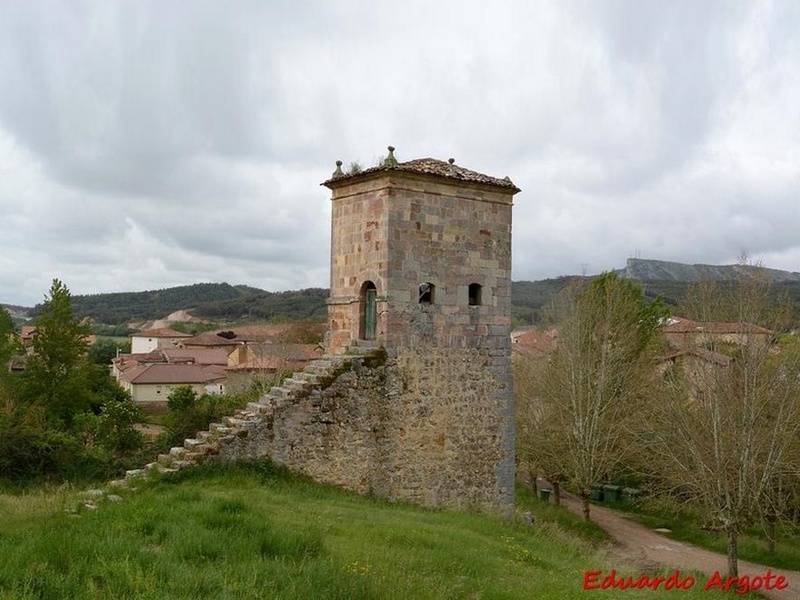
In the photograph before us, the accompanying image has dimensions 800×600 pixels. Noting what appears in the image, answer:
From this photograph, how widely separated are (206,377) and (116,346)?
2748 cm

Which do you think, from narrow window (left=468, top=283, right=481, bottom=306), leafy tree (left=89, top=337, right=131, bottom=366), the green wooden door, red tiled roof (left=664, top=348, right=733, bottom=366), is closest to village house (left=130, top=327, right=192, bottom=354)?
leafy tree (left=89, top=337, right=131, bottom=366)

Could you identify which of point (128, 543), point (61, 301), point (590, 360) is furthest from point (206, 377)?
point (128, 543)

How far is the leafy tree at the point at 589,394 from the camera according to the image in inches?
889

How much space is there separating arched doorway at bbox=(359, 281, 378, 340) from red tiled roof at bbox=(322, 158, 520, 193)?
7.02ft

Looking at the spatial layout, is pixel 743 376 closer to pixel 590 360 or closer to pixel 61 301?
pixel 590 360

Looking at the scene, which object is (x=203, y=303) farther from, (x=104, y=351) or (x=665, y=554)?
(x=665, y=554)

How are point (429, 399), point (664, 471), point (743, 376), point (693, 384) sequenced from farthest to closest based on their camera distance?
point (664, 471)
point (693, 384)
point (743, 376)
point (429, 399)

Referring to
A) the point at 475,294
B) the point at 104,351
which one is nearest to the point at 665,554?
the point at 475,294

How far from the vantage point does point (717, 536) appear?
67.2ft

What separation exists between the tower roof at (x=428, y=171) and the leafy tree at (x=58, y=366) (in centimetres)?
2459

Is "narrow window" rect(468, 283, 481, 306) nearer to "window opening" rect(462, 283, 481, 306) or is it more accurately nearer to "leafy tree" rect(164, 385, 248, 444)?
Answer: "window opening" rect(462, 283, 481, 306)

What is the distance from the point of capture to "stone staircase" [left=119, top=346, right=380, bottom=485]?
1135 centimetres

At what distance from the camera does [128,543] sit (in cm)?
643

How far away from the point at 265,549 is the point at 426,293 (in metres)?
7.44
